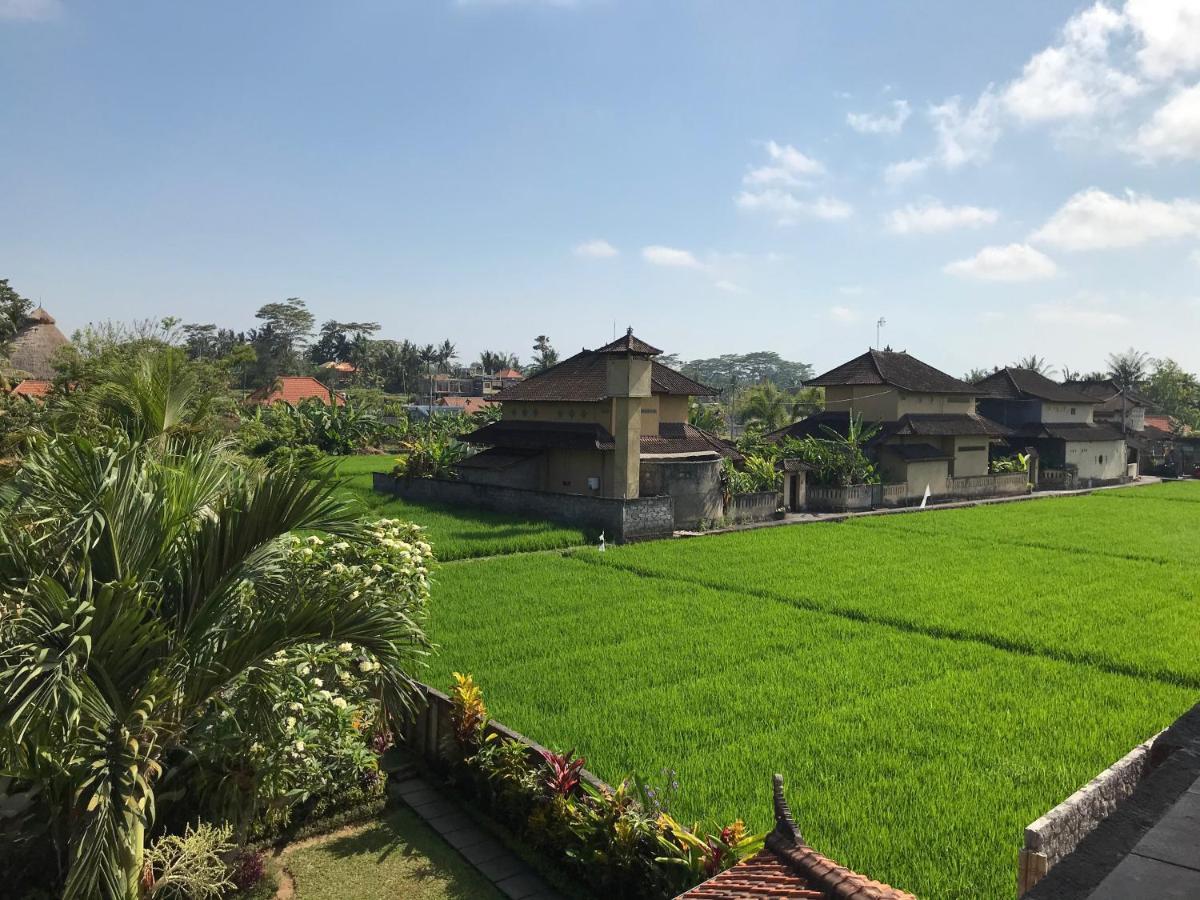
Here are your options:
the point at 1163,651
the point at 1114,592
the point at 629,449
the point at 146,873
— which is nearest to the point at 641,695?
the point at 146,873

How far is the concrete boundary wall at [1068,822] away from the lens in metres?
5.17

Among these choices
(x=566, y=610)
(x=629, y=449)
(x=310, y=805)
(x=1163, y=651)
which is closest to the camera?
(x=310, y=805)

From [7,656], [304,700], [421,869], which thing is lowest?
[421,869]

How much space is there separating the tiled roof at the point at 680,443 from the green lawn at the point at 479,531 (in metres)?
5.48

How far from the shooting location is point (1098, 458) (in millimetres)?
42406

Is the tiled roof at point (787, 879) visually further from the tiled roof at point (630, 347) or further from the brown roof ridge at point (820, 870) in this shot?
the tiled roof at point (630, 347)

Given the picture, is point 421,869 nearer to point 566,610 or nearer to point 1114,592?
point 566,610

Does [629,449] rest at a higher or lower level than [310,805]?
higher

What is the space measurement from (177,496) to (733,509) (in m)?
21.7

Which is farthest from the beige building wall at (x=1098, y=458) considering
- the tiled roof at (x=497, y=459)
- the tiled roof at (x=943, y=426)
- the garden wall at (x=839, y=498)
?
the tiled roof at (x=497, y=459)

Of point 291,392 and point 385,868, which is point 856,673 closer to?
point 385,868

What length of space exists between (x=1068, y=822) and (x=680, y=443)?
873 inches

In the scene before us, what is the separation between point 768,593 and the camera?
15914mm

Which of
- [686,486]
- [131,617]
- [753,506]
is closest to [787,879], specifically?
[131,617]
